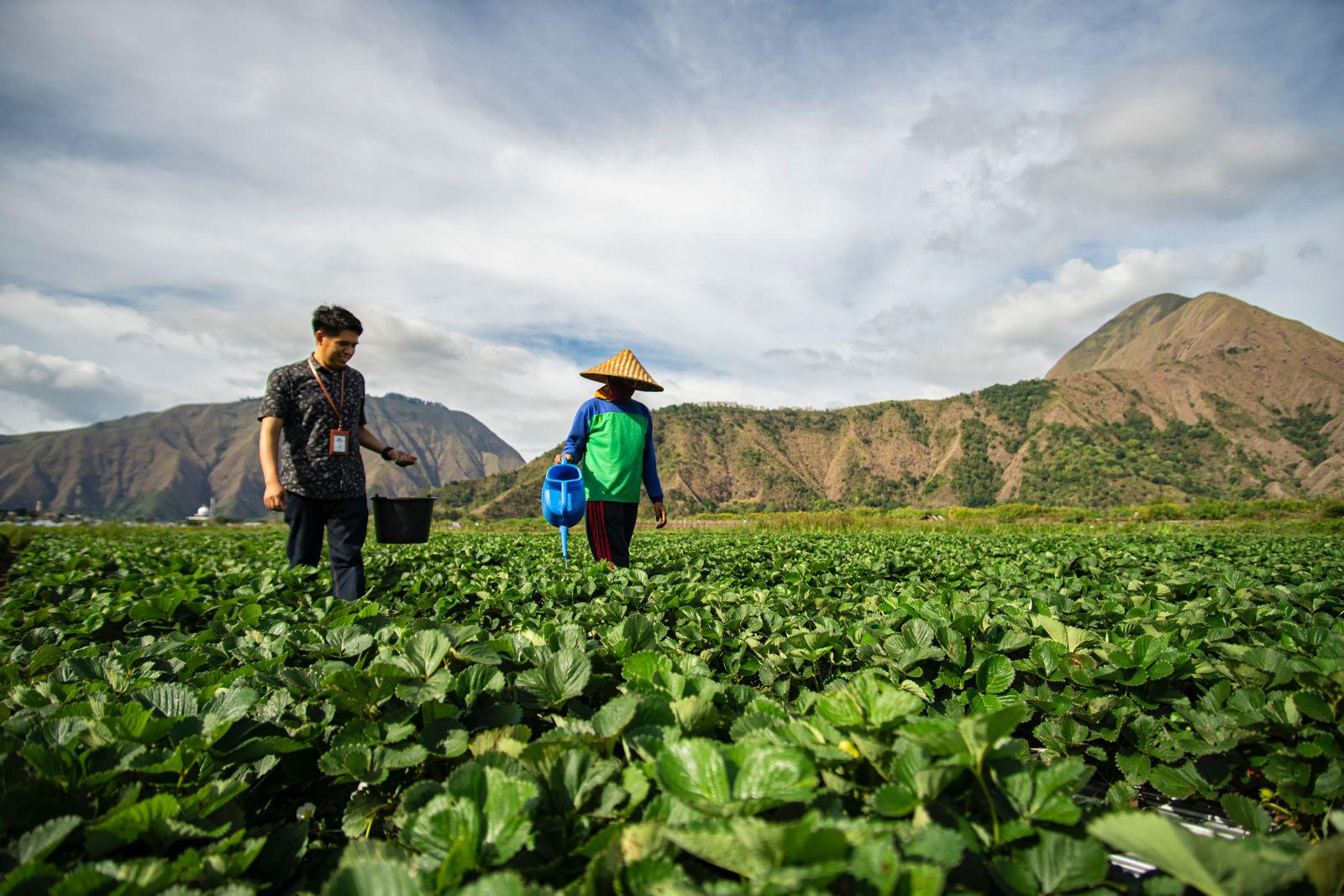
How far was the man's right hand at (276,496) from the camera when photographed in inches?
148

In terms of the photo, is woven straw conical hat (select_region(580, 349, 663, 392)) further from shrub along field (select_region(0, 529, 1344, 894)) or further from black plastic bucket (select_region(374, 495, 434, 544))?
shrub along field (select_region(0, 529, 1344, 894))

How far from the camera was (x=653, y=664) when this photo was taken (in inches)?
52.6

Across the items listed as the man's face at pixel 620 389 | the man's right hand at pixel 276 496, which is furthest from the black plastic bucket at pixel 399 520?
the man's face at pixel 620 389

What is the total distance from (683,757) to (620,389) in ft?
15.0

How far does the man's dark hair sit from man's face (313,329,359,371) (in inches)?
1.0

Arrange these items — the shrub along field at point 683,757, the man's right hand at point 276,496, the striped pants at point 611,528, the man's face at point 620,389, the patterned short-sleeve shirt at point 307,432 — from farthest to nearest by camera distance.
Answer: the man's face at point 620,389, the striped pants at point 611,528, the patterned short-sleeve shirt at point 307,432, the man's right hand at point 276,496, the shrub along field at point 683,757

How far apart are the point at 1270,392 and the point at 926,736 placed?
159 meters

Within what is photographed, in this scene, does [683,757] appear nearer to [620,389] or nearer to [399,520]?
[399,520]

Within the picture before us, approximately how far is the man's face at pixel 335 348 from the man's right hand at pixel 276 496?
82cm

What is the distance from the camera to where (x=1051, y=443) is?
356 ft

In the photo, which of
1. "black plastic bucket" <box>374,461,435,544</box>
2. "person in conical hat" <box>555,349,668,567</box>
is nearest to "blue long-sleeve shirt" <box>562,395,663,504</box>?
"person in conical hat" <box>555,349,668,567</box>

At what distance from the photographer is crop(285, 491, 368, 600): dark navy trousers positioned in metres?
3.83

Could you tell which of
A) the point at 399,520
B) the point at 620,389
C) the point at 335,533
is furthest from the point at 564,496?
the point at 335,533

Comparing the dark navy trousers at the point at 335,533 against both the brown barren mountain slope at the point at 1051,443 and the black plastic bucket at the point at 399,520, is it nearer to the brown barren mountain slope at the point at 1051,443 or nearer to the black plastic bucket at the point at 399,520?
the black plastic bucket at the point at 399,520
